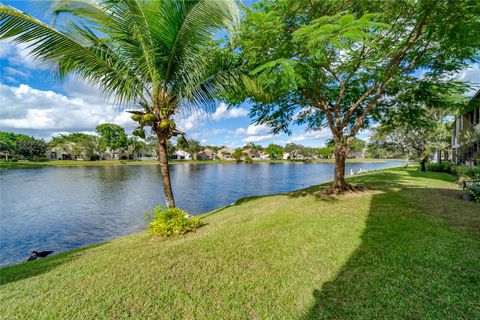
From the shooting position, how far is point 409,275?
3.34 metres

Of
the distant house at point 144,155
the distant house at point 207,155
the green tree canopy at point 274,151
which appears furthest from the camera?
the green tree canopy at point 274,151

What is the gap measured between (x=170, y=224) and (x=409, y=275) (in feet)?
17.3

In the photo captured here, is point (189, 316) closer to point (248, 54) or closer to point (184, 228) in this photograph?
point (184, 228)

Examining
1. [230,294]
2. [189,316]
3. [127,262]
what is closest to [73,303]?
[127,262]

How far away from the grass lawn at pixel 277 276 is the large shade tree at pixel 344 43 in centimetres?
397

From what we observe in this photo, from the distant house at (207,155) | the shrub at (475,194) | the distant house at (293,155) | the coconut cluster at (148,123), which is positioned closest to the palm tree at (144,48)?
the coconut cluster at (148,123)

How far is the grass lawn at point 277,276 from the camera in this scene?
9.20ft

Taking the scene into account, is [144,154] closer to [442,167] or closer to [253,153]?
[253,153]

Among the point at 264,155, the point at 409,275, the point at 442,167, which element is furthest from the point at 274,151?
the point at 409,275

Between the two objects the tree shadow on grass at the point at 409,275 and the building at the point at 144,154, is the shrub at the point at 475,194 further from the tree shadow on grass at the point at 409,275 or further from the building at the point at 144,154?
the building at the point at 144,154

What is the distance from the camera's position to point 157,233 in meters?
6.08

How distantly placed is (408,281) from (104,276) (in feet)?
16.0

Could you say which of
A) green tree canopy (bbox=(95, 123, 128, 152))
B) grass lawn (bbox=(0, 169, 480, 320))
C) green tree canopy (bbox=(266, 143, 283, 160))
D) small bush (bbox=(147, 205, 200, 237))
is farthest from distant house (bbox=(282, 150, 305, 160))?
small bush (bbox=(147, 205, 200, 237))

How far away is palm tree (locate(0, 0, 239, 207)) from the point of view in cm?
514
